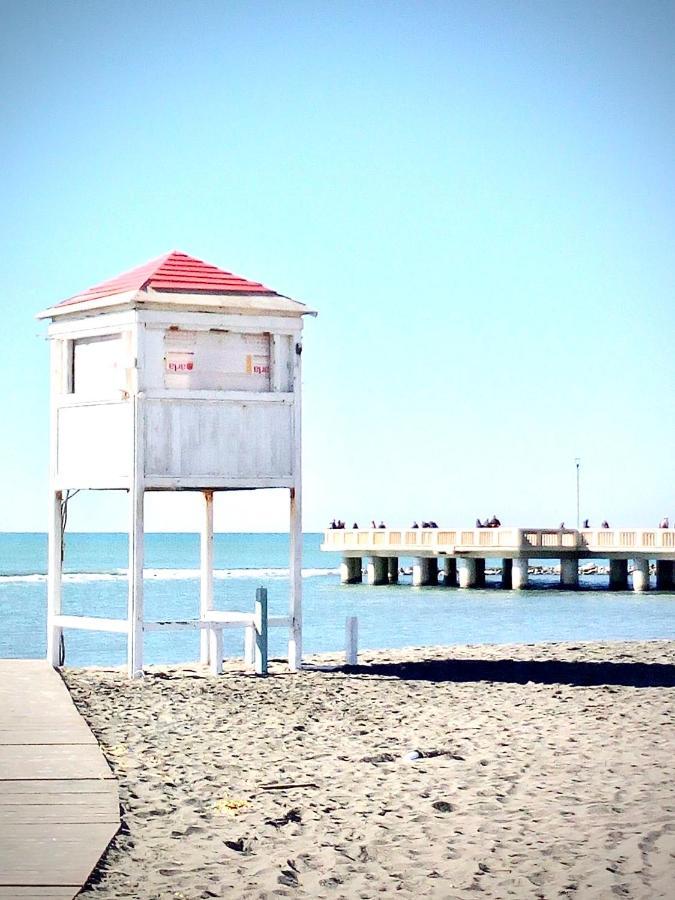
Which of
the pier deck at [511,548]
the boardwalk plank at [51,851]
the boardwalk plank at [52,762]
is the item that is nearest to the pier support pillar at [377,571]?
the pier deck at [511,548]

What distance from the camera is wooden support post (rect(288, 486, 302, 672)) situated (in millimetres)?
17688

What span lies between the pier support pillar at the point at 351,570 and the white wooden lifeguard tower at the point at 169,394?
1924 inches

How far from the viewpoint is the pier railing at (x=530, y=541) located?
55.7m

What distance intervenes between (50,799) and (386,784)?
2.58 m

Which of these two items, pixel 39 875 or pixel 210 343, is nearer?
pixel 39 875

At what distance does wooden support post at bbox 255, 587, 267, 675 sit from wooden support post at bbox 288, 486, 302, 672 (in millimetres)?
476

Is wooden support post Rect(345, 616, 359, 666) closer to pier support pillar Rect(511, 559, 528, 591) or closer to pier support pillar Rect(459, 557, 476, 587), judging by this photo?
pier support pillar Rect(511, 559, 528, 591)

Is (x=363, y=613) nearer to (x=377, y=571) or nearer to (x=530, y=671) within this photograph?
(x=377, y=571)

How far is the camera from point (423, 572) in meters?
62.6

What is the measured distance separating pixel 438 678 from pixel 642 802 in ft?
26.2

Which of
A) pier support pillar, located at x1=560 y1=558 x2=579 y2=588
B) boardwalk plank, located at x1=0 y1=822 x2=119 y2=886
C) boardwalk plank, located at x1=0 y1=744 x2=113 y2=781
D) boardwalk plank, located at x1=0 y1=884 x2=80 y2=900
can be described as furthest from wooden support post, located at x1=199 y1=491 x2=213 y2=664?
pier support pillar, located at x1=560 y1=558 x2=579 y2=588

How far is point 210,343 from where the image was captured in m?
17.2

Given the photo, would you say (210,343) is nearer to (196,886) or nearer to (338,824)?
(338,824)

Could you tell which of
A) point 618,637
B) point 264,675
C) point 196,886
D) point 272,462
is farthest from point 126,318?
point 618,637
